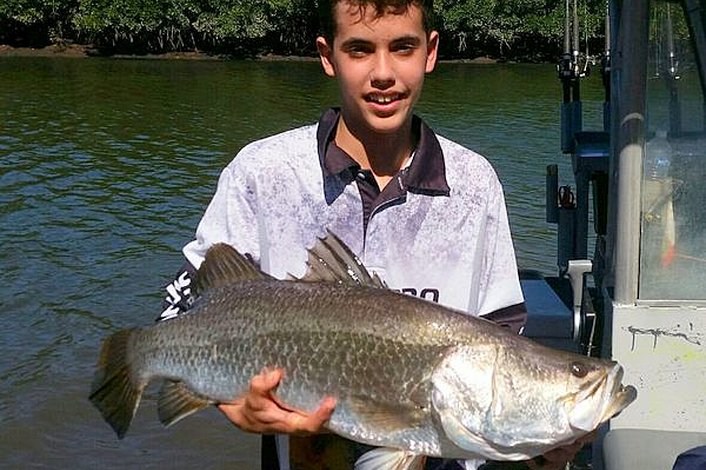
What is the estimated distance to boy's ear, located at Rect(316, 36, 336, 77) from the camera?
290 centimetres

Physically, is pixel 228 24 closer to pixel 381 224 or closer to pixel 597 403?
pixel 381 224

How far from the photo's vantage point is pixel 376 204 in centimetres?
283

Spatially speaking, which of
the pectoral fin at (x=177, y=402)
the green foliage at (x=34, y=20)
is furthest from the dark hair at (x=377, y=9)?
the green foliage at (x=34, y=20)

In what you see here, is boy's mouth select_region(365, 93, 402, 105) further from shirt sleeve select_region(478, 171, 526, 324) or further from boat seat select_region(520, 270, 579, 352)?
boat seat select_region(520, 270, 579, 352)

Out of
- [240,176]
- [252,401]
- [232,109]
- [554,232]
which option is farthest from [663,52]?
[232,109]

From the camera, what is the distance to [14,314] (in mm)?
11227

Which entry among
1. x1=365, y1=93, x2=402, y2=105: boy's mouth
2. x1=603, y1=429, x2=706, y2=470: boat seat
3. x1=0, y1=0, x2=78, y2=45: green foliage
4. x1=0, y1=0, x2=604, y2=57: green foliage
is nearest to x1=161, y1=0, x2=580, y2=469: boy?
x1=365, y1=93, x2=402, y2=105: boy's mouth

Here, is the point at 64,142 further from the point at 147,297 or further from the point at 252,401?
the point at 252,401

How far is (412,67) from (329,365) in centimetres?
87

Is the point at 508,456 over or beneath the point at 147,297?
over

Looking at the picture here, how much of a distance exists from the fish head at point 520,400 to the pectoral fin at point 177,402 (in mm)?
667

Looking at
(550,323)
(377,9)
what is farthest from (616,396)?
(550,323)

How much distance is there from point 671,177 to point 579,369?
7.13ft

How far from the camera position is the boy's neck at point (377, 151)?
113 inches
